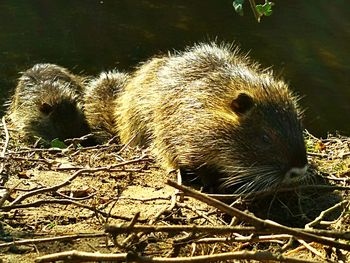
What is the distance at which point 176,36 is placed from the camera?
40.3 feet

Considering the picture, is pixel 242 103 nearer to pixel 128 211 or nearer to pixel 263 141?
Answer: pixel 263 141

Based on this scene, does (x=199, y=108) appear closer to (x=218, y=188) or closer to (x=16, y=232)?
(x=218, y=188)

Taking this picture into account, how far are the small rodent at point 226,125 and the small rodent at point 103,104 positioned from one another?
1902 mm

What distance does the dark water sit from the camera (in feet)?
35.6

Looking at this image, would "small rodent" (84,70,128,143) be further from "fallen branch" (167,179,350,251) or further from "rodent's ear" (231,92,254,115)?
"fallen branch" (167,179,350,251)

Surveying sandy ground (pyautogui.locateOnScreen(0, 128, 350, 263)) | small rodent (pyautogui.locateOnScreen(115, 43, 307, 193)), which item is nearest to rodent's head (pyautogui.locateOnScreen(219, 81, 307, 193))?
small rodent (pyautogui.locateOnScreen(115, 43, 307, 193))

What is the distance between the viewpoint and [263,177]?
14.5ft

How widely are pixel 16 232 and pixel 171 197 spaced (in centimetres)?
104

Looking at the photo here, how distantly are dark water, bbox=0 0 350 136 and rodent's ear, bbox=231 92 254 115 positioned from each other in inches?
214

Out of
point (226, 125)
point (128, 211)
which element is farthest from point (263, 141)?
point (128, 211)

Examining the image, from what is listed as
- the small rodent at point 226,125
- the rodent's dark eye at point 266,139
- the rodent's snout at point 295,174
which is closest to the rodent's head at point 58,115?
the small rodent at point 226,125

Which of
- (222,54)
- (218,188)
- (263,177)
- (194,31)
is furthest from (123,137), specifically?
(194,31)

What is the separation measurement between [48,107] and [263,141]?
4859mm

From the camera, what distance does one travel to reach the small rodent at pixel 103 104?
7703 millimetres
